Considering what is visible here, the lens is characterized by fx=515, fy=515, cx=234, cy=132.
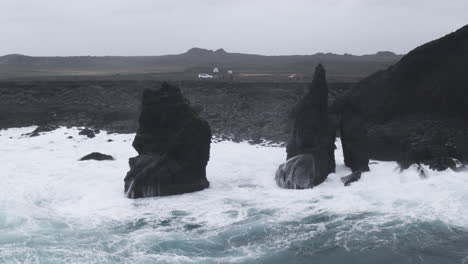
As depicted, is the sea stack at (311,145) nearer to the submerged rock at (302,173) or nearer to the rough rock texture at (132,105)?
the submerged rock at (302,173)

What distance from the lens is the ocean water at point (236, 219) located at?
51.7 feet

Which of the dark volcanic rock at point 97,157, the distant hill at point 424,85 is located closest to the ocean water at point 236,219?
the dark volcanic rock at point 97,157

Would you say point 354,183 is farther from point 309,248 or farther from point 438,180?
point 309,248

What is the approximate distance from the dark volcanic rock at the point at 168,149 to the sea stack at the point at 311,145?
390 cm

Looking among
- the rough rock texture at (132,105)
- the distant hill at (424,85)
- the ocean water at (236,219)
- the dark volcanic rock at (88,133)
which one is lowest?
the ocean water at (236,219)

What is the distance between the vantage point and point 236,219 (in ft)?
62.2

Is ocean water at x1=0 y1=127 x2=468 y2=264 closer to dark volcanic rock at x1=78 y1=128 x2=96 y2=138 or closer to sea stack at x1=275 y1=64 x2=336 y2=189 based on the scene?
sea stack at x1=275 y1=64 x2=336 y2=189

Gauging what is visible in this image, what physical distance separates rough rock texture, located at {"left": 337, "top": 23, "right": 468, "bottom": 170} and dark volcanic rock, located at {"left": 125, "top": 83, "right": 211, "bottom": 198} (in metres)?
9.73

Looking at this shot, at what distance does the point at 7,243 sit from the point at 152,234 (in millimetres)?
4656

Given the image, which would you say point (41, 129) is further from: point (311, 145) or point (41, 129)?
point (311, 145)

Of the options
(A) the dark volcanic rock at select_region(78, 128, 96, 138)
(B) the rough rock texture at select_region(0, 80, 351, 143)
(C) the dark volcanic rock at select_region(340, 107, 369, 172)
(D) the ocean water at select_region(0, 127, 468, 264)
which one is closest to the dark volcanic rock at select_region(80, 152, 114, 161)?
(D) the ocean water at select_region(0, 127, 468, 264)

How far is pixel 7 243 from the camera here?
1672 centimetres

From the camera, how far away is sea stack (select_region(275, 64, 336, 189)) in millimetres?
22969

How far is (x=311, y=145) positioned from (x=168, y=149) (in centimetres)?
671
